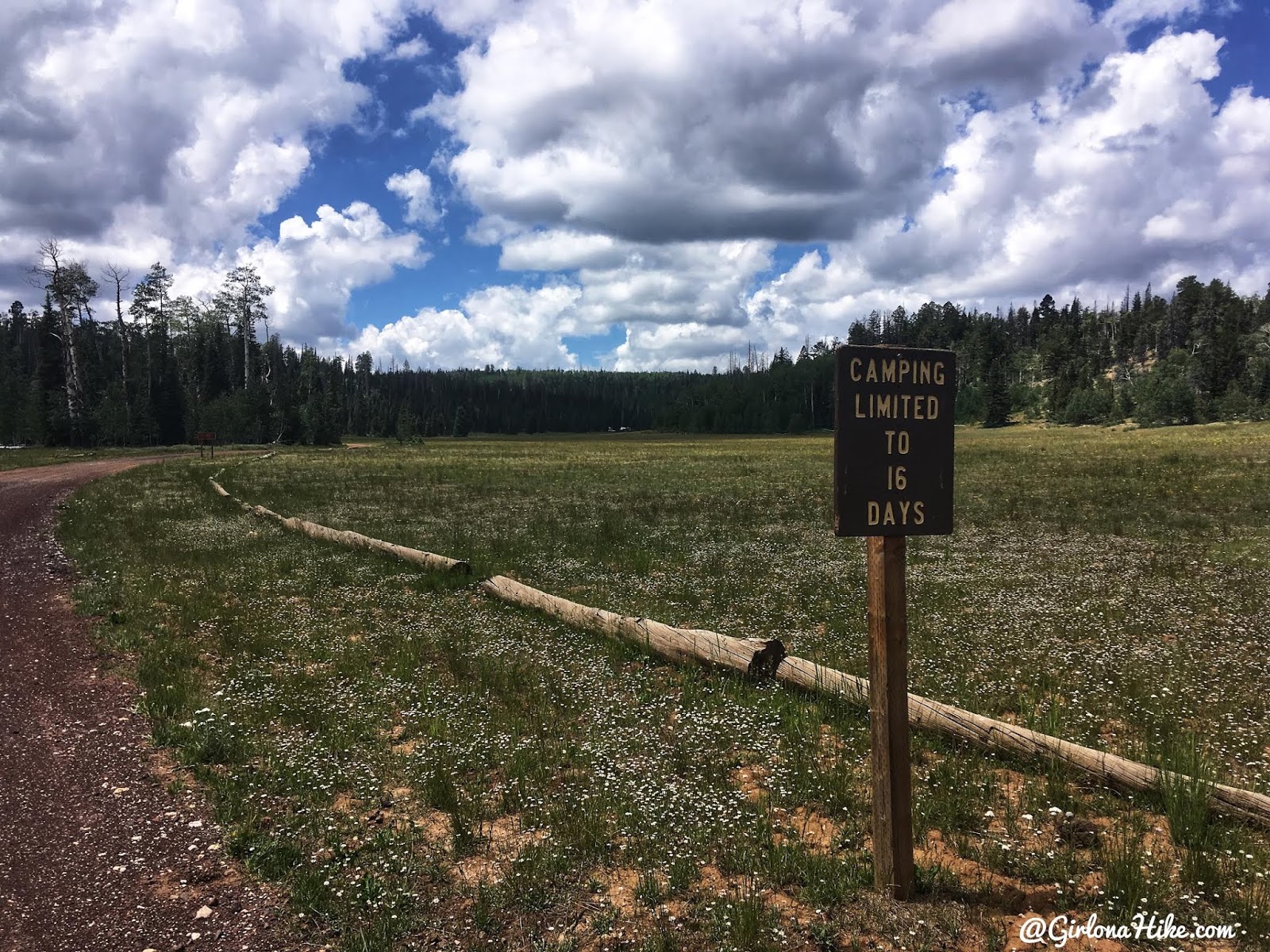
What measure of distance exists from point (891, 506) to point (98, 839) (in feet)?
25.1

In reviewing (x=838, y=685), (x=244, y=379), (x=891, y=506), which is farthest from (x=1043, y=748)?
(x=244, y=379)

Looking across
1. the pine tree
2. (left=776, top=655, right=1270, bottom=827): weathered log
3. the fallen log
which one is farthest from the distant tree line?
(left=776, top=655, right=1270, bottom=827): weathered log

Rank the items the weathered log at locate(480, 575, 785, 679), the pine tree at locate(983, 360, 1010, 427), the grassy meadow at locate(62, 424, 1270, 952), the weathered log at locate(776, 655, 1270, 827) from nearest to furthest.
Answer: the grassy meadow at locate(62, 424, 1270, 952) < the weathered log at locate(776, 655, 1270, 827) < the weathered log at locate(480, 575, 785, 679) < the pine tree at locate(983, 360, 1010, 427)

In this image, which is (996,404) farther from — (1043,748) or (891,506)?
(891,506)

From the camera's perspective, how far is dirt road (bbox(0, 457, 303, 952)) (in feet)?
16.6

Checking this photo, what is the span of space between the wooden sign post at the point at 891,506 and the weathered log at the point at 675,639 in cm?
463

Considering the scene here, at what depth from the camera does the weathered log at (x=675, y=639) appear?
9.93 metres

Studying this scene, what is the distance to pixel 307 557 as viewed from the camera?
64.5 ft

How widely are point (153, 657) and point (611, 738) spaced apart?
8.17 meters

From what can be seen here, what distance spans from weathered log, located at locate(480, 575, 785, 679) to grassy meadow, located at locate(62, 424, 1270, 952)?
0.30 metres

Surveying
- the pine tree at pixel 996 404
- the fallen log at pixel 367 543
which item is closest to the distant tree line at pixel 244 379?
the pine tree at pixel 996 404

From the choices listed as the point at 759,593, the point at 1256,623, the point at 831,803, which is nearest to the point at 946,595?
the point at 759,593

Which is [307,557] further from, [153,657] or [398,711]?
[398,711]

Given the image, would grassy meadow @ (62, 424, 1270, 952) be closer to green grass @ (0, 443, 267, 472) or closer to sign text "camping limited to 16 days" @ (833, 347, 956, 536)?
sign text "camping limited to 16 days" @ (833, 347, 956, 536)
